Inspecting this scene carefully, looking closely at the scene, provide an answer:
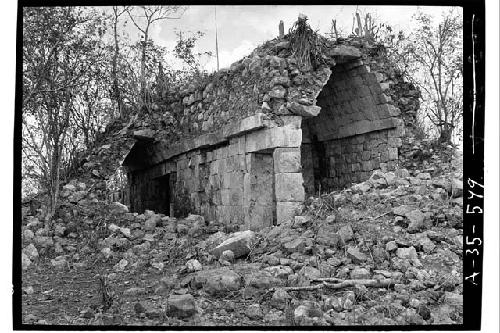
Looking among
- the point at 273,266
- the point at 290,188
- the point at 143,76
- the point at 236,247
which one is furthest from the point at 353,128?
the point at 273,266

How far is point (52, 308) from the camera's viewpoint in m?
5.37

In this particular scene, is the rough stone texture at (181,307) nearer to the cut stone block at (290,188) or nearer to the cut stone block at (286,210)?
the cut stone block at (286,210)

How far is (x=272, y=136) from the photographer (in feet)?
26.0

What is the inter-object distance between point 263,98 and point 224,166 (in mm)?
1526

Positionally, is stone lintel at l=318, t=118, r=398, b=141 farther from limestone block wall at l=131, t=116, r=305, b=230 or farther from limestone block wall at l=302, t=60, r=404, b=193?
limestone block wall at l=131, t=116, r=305, b=230

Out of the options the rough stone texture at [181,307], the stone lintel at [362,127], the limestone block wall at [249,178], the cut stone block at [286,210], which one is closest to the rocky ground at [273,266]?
the rough stone texture at [181,307]

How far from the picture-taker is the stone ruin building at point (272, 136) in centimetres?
804

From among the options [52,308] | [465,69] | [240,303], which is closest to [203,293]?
[240,303]

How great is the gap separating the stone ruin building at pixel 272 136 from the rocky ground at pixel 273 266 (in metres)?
0.78

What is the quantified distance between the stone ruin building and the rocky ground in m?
0.78

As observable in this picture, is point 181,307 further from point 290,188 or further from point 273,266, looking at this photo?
point 290,188

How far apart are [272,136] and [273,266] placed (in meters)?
2.50

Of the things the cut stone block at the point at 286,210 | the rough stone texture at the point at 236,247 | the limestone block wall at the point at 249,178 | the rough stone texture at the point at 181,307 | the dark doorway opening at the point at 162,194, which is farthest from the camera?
the dark doorway opening at the point at 162,194

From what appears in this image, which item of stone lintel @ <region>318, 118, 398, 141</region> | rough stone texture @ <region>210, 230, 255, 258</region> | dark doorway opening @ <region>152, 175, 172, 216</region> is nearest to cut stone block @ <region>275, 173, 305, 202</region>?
rough stone texture @ <region>210, 230, 255, 258</region>
